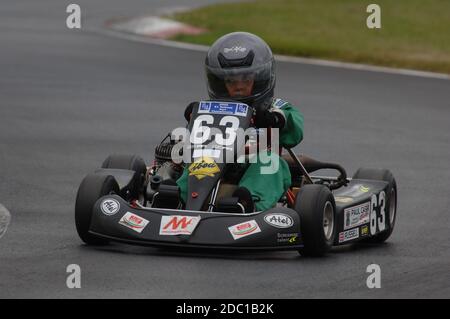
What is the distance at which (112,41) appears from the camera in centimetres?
2056

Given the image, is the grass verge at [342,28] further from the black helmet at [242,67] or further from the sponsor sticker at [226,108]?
the sponsor sticker at [226,108]

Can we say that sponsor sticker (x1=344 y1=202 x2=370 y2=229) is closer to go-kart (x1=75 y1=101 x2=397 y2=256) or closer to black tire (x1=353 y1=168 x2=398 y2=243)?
go-kart (x1=75 y1=101 x2=397 y2=256)

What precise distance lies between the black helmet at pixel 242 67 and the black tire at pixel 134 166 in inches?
26.2

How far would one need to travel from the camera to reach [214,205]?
795 centimetres

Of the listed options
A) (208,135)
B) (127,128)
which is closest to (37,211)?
(208,135)

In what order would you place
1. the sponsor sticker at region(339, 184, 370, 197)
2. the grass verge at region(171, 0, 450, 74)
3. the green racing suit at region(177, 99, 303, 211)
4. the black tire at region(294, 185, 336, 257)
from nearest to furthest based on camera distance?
the black tire at region(294, 185, 336, 257) < the green racing suit at region(177, 99, 303, 211) < the sponsor sticker at region(339, 184, 370, 197) < the grass verge at region(171, 0, 450, 74)

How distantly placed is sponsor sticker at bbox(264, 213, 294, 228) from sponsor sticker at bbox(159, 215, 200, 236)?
0.39m

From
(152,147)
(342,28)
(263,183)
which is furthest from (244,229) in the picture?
(342,28)

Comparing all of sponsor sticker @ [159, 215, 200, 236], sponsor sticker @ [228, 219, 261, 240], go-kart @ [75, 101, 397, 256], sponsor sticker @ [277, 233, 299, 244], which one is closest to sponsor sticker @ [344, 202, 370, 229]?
go-kart @ [75, 101, 397, 256]

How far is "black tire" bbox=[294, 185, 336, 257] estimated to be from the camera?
770 centimetres

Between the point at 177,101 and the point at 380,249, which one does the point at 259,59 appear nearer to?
the point at 380,249

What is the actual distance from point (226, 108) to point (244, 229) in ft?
3.25

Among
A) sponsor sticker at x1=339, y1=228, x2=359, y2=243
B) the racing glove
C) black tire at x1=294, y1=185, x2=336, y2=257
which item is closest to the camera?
black tire at x1=294, y1=185, x2=336, y2=257

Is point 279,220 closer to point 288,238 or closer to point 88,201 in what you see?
point 288,238
